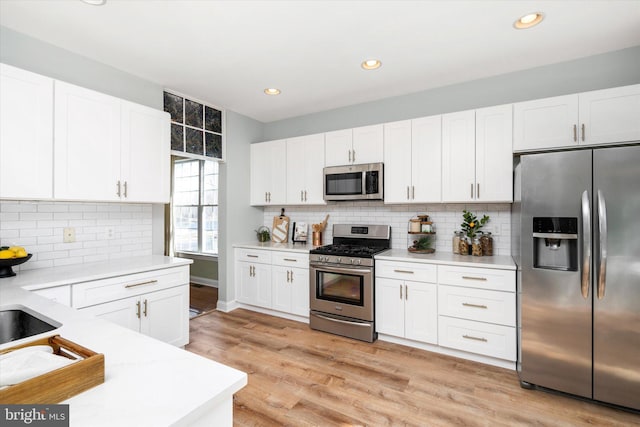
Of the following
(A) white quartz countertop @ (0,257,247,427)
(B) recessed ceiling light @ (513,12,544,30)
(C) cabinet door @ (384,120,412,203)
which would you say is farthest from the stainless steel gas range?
(A) white quartz countertop @ (0,257,247,427)

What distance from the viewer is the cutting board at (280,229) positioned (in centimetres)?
441

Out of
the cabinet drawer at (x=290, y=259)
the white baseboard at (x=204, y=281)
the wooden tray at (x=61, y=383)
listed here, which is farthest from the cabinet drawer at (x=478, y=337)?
the white baseboard at (x=204, y=281)

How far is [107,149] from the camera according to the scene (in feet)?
8.45

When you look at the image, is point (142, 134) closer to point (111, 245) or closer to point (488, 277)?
point (111, 245)

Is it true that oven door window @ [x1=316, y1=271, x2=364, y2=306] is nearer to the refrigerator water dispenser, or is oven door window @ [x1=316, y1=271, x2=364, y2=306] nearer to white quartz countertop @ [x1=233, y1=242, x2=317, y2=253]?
white quartz countertop @ [x1=233, y1=242, x2=317, y2=253]

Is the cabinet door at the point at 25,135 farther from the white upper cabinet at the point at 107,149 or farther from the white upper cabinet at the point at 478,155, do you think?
the white upper cabinet at the point at 478,155

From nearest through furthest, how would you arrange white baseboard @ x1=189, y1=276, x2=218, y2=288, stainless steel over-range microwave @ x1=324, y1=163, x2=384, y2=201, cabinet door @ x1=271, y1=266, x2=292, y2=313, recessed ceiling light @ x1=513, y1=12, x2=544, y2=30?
recessed ceiling light @ x1=513, y1=12, x2=544, y2=30 → stainless steel over-range microwave @ x1=324, y1=163, x2=384, y2=201 → cabinet door @ x1=271, y1=266, x2=292, y2=313 → white baseboard @ x1=189, y1=276, x2=218, y2=288

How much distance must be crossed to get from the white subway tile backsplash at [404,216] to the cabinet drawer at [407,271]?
60 centimetres

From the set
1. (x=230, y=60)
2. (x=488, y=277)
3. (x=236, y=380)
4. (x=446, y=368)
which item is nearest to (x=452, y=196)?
(x=488, y=277)

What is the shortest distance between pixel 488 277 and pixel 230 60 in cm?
294

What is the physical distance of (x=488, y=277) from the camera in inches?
106

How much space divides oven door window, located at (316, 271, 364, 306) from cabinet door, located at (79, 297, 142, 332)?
5.72ft

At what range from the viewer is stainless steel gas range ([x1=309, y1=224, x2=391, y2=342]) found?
10.5 ft

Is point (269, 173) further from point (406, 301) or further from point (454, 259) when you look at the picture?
point (454, 259)
